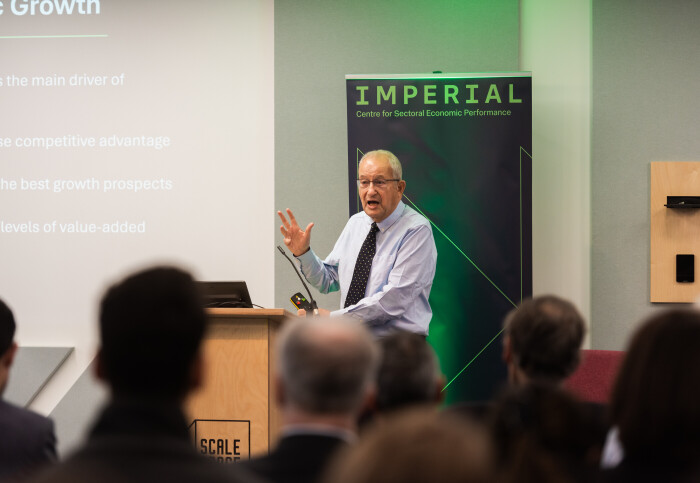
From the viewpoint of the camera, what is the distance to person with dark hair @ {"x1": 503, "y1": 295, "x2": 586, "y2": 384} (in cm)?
219

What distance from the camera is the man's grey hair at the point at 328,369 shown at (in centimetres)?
156

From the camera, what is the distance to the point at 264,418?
3623 mm

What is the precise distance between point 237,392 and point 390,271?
1.34m

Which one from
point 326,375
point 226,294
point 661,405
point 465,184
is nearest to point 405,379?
point 326,375

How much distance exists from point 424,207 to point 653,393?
12.3ft

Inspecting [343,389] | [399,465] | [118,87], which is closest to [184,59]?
[118,87]

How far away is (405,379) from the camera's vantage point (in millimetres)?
1921

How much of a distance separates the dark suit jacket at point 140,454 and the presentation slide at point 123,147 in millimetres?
4400

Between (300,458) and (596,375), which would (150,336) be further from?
(596,375)

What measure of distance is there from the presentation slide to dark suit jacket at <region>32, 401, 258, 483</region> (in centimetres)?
440


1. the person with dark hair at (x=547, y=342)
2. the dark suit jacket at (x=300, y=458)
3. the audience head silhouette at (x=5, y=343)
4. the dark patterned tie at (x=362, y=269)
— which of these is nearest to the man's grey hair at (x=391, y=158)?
the dark patterned tie at (x=362, y=269)

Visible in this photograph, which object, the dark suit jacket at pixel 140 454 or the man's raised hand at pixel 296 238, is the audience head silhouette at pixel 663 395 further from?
the man's raised hand at pixel 296 238

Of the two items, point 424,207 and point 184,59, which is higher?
point 184,59

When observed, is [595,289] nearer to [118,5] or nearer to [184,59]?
[184,59]
